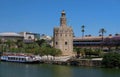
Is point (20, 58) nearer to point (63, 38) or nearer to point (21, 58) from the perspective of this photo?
point (21, 58)

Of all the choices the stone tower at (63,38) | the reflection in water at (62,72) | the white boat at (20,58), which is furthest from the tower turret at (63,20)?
the reflection in water at (62,72)

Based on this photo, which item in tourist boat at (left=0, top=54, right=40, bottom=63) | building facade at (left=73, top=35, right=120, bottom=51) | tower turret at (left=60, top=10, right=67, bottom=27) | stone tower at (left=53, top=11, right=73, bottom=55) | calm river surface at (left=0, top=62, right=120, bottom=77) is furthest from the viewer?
building facade at (left=73, top=35, right=120, bottom=51)

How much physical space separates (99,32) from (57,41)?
29.7 meters

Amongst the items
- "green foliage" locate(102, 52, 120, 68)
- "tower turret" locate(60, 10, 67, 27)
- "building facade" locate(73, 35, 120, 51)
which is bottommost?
"green foliage" locate(102, 52, 120, 68)

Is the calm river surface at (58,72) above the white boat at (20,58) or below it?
below

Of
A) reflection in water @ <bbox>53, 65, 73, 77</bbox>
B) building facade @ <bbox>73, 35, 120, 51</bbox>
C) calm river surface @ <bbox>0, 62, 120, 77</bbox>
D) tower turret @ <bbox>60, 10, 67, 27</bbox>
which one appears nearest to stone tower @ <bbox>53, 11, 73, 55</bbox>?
tower turret @ <bbox>60, 10, 67, 27</bbox>

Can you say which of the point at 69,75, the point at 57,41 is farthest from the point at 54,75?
the point at 57,41

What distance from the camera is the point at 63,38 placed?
4712 inches

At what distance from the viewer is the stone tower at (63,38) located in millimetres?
119312

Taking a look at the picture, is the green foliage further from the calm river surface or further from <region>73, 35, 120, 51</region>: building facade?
<region>73, 35, 120, 51</region>: building facade

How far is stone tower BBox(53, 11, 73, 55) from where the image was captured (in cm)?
11931

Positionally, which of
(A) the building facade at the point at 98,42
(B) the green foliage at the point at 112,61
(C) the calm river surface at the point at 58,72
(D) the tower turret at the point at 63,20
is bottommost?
(C) the calm river surface at the point at 58,72

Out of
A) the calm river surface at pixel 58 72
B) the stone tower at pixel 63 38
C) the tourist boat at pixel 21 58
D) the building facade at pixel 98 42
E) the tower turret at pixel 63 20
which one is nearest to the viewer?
the calm river surface at pixel 58 72

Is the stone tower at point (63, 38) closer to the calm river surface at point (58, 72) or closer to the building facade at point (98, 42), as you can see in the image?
the building facade at point (98, 42)
